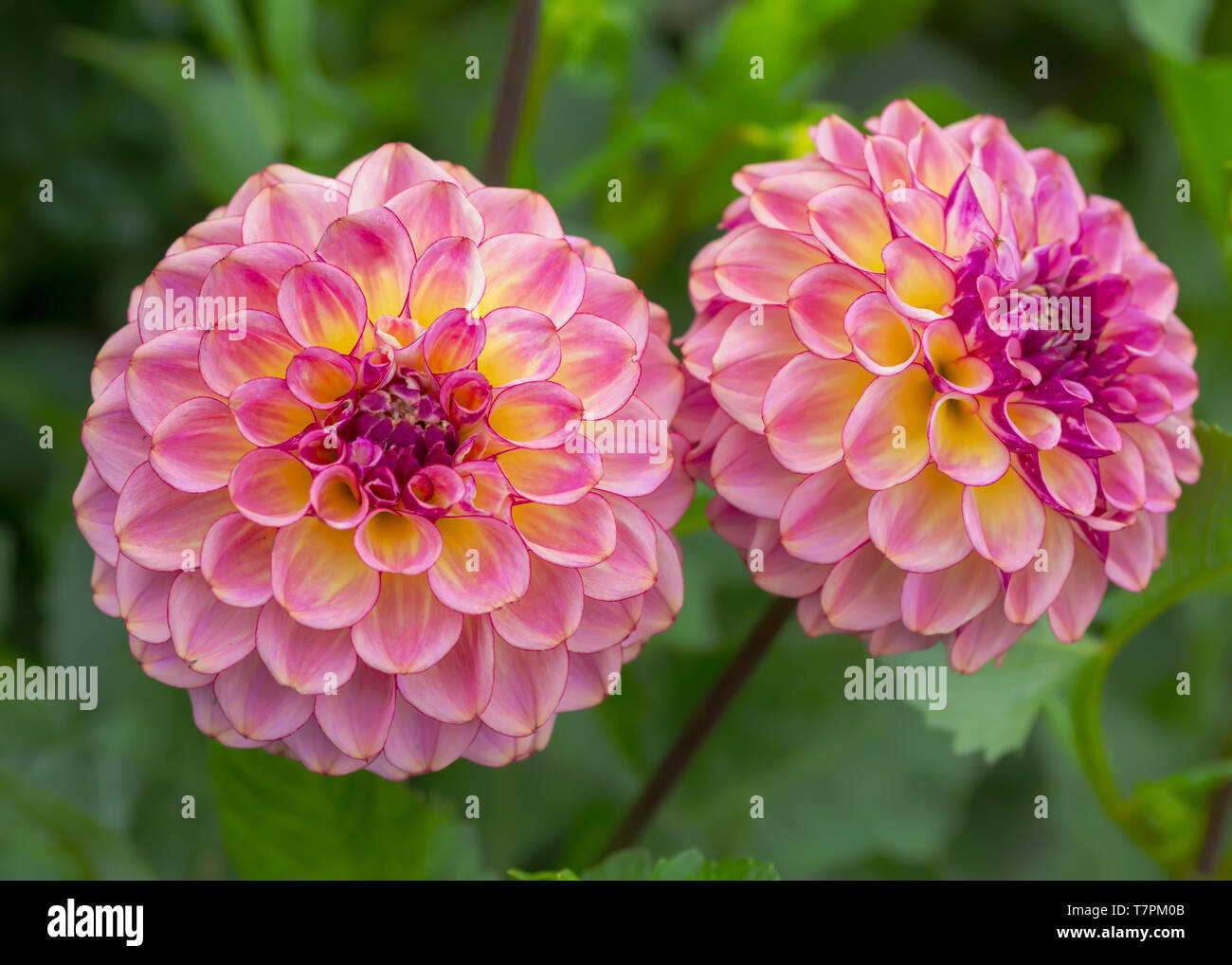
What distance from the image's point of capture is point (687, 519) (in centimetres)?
67

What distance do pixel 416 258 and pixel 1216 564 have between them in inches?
20.6

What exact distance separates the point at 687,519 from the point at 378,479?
216mm

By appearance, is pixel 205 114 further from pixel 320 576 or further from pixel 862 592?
pixel 862 592

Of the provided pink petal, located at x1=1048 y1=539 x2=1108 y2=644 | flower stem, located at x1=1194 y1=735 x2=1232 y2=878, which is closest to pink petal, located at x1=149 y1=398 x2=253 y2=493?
pink petal, located at x1=1048 y1=539 x2=1108 y2=644

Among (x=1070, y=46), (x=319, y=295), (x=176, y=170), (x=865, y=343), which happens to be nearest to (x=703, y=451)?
(x=865, y=343)

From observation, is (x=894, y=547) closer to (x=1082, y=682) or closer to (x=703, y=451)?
(x=703, y=451)

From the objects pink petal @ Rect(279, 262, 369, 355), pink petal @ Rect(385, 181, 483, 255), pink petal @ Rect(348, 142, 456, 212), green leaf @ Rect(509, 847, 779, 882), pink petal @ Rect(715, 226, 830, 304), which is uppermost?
pink petal @ Rect(348, 142, 456, 212)

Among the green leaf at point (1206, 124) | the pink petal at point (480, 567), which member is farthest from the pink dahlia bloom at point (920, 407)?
the green leaf at point (1206, 124)

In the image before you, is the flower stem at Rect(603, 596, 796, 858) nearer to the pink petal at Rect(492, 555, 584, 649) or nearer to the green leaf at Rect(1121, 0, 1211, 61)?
the pink petal at Rect(492, 555, 584, 649)

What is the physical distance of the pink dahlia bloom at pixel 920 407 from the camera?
0.54 metres

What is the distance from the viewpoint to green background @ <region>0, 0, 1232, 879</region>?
30.4 inches

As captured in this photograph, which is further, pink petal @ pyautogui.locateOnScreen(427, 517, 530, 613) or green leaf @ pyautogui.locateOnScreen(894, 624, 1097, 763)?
green leaf @ pyautogui.locateOnScreen(894, 624, 1097, 763)

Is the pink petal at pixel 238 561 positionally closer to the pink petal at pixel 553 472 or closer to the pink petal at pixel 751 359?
the pink petal at pixel 553 472

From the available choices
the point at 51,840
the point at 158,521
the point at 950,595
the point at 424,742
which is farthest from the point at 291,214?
the point at 51,840
